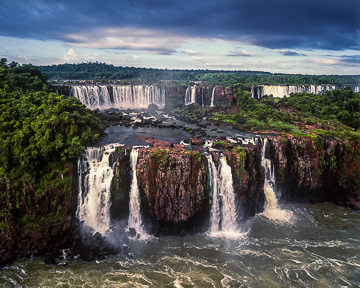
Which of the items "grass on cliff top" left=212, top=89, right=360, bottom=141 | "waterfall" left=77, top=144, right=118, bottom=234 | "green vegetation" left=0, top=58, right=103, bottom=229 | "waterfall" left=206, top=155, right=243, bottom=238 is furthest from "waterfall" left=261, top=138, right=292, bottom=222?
"green vegetation" left=0, top=58, right=103, bottom=229

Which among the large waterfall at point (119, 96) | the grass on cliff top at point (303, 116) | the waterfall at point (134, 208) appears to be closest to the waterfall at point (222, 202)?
the waterfall at point (134, 208)

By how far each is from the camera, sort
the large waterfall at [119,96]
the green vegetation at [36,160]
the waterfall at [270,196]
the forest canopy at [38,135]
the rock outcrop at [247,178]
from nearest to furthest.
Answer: the green vegetation at [36,160], the forest canopy at [38,135], the rock outcrop at [247,178], the waterfall at [270,196], the large waterfall at [119,96]

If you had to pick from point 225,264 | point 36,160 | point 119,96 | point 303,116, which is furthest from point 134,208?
point 119,96

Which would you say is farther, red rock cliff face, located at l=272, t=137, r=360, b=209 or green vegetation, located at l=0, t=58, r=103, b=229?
red rock cliff face, located at l=272, t=137, r=360, b=209

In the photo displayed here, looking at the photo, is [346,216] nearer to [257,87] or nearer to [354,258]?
[354,258]

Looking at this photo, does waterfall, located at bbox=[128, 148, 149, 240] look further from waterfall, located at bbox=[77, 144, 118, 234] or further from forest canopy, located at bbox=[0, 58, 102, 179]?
forest canopy, located at bbox=[0, 58, 102, 179]

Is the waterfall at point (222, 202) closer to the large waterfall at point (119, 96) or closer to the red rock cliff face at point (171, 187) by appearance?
the red rock cliff face at point (171, 187)
